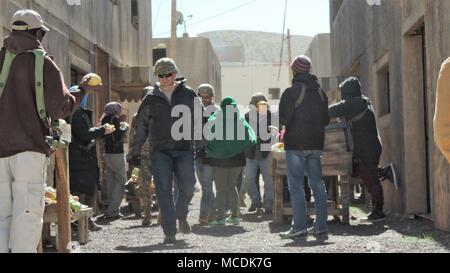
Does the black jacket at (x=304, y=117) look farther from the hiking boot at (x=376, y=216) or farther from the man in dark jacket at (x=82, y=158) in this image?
the man in dark jacket at (x=82, y=158)

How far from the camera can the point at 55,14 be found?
1047 cm

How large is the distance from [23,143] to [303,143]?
3496mm

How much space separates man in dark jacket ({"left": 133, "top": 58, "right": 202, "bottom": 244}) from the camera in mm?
7320

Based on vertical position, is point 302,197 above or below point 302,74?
below

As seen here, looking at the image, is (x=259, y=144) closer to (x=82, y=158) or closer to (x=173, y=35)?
(x=82, y=158)

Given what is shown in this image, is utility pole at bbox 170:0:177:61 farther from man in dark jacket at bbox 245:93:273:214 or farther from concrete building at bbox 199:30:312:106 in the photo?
concrete building at bbox 199:30:312:106

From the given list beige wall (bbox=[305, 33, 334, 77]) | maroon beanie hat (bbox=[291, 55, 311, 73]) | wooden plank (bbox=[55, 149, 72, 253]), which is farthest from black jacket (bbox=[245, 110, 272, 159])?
beige wall (bbox=[305, 33, 334, 77])

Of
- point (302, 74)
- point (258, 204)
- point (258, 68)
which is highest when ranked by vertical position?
point (258, 68)

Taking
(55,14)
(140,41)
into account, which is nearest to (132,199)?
(55,14)

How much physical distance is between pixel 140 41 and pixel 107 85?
5.05m

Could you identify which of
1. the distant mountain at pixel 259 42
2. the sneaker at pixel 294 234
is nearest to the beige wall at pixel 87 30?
the sneaker at pixel 294 234

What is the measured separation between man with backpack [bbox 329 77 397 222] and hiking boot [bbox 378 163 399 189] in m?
0.54

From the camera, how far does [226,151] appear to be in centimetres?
927
